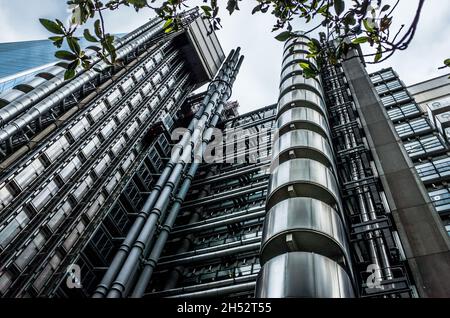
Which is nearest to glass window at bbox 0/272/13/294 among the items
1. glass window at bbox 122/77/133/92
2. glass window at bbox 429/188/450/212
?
glass window at bbox 429/188/450/212

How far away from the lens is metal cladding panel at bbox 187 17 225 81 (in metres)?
67.7

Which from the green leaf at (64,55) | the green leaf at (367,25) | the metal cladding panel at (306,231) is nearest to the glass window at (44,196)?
the metal cladding panel at (306,231)

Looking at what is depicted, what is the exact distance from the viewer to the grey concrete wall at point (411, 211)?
14406 mm

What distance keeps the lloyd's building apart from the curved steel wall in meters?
0.06

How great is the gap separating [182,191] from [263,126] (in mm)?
16022

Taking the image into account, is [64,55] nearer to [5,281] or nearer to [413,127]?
[5,281]

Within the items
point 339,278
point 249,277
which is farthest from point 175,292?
point 339,278

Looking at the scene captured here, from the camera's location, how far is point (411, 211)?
57.5 feet

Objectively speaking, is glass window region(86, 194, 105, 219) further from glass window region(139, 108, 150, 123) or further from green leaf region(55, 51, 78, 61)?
green leaf region(55, 51, 78, 61)

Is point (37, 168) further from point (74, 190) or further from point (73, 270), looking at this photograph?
point (73, 270)

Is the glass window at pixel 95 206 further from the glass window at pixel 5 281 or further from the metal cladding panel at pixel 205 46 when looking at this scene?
the metal cladding panel at pixel 205 46

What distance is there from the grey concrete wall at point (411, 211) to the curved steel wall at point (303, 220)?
2.70 metres

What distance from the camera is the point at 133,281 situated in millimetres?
25938

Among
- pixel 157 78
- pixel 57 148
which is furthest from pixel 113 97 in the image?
pixel 157 78
